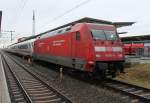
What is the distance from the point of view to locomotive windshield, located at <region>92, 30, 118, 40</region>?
15.7 metres

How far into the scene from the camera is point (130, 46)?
44.9 meters

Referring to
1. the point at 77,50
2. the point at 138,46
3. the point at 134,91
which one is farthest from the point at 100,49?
the point at 138,46

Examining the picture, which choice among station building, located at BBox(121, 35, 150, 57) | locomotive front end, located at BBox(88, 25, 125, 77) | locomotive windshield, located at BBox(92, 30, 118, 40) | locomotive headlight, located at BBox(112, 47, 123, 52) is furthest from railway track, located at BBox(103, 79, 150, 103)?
station building, located at BBox(121, 35, 150, 57)

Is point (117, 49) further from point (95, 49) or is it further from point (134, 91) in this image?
point (134, 91)

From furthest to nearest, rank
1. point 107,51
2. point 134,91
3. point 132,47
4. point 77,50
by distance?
point 132,47, point 77,50, point 107,51, point 134,91

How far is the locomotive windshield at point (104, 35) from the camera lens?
15.7 m

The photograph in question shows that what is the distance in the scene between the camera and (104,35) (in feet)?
52.3

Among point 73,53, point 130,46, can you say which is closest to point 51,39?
point 73,53

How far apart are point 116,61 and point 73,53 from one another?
2.50m

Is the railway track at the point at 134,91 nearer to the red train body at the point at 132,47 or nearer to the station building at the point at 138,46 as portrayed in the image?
the station building at the point at 138,46

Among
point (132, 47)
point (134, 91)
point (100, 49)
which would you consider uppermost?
point (132, 47)

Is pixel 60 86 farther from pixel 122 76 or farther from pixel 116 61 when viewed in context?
pixel 122 76

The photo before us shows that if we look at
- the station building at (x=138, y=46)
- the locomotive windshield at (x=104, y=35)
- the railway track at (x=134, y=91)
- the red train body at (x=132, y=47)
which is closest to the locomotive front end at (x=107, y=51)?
the locomotive windshield at (x=104, y=35)

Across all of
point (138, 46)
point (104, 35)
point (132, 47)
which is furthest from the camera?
point (132, 47)
